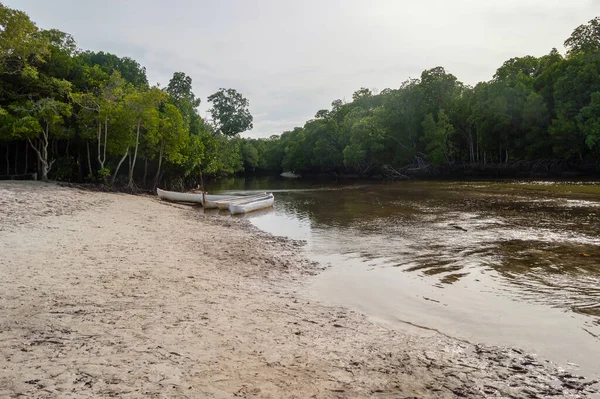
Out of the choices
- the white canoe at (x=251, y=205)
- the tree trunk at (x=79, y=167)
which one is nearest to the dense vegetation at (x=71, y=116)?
the tree trunk at (x=79, y=167)

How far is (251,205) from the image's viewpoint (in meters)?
23.5

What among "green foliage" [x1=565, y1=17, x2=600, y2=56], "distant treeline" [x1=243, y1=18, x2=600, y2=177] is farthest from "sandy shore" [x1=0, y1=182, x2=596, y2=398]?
"green foliage" [x1=565, y1=17, x2=600, y2=56]

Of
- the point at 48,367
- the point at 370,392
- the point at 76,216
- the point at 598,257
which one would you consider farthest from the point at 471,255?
the point at 76,216

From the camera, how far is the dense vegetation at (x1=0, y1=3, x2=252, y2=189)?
24.3m

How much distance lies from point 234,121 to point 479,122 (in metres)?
40.1

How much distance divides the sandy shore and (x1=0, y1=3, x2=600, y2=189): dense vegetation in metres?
21.6

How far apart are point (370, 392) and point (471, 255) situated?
8405 millimetres

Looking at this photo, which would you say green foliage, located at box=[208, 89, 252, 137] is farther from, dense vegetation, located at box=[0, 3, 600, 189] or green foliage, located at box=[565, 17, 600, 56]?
green foliage, located at box=[565, 17, 600, 56]

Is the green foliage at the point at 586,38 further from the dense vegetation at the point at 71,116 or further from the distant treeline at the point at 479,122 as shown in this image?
the dense vegetation at the point at 71,116

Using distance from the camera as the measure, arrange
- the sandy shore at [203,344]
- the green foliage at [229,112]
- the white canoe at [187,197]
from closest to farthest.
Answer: the sandy shore at [203,344] < the white canoe at [187,197] < the green foliage at [229,112]

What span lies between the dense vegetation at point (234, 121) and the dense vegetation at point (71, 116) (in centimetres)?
9

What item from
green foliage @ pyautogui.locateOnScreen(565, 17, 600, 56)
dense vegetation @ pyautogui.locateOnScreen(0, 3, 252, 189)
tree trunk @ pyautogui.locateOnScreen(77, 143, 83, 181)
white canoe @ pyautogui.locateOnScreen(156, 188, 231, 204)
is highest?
green foliage @ pyautogui.locateOnScreen(565, 17, 600, 56)

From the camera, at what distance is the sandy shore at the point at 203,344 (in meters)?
3.61

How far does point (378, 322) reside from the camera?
5.98m
